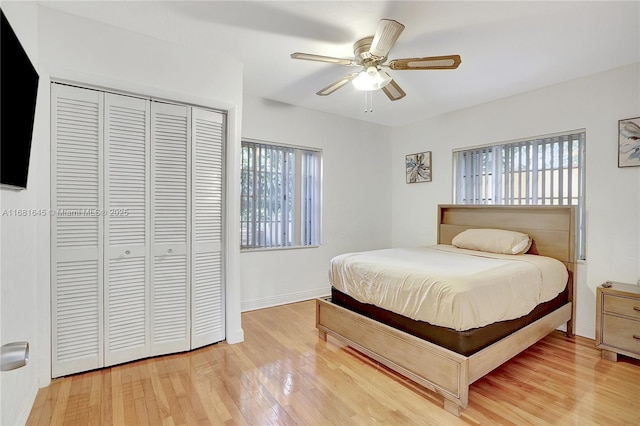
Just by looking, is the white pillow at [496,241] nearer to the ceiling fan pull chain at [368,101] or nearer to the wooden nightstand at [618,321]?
the wooden nightstand at [618,321]

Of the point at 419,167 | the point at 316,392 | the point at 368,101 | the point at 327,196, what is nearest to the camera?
the point at 316,392

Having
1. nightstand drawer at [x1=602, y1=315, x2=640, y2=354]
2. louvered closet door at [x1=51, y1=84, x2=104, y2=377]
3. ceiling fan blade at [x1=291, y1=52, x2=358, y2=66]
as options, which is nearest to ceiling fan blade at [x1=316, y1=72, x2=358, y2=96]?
ceiling fan blade at [x1=291, y1=52, x2=358, y2=66]

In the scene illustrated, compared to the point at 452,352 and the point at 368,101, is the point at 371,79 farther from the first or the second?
the point at 452,352

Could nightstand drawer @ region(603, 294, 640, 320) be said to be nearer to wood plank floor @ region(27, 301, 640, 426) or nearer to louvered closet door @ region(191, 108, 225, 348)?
wood plank floor @ region(27, 301, 640, 426)

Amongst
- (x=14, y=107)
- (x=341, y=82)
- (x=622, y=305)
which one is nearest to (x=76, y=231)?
(x=14, y=107)

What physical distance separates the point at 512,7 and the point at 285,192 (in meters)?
2.77

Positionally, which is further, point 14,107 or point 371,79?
point 371,79

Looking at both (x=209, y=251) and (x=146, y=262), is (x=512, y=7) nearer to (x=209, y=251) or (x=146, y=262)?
(x=209, y=251)

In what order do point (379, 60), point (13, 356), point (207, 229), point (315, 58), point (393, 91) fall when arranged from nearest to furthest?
point (13, 356), point (315, 58), point (379, 60), point (207, 229), point (393, 91)

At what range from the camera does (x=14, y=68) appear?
51.4 inches

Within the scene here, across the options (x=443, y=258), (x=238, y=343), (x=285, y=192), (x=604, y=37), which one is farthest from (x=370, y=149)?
(x=238, y=343)

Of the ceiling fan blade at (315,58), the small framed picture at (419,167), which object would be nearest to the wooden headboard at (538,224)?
the small framed picture at (419,167)

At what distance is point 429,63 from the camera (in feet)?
6.93

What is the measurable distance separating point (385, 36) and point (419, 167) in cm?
283
